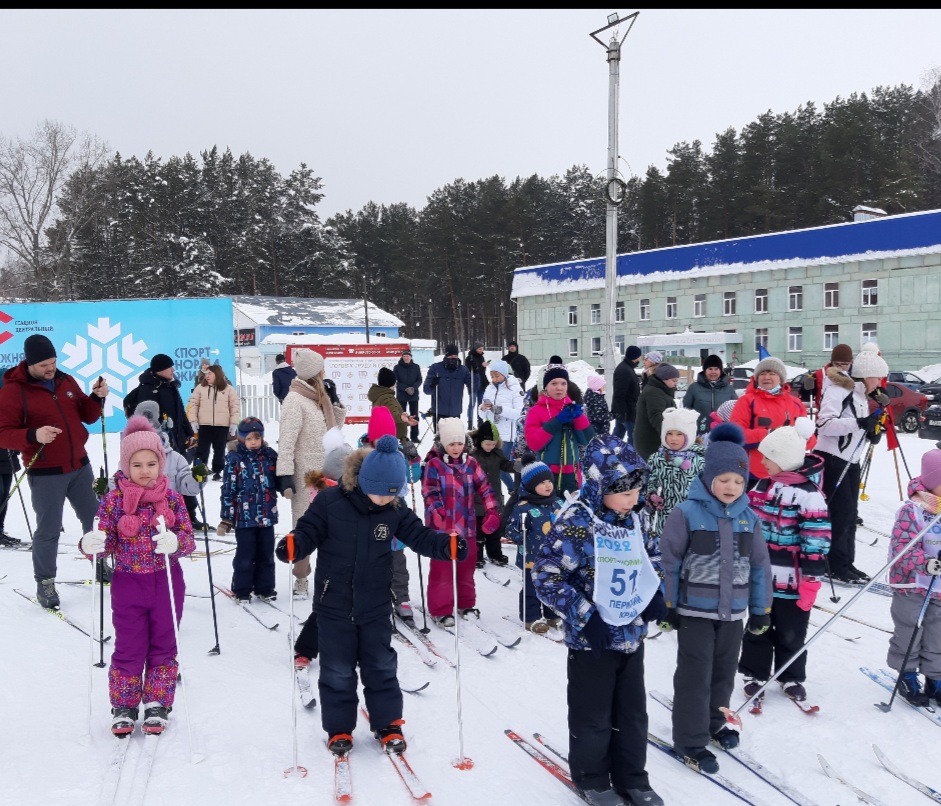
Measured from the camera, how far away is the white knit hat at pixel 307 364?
18.2ft

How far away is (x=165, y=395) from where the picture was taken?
7.32m

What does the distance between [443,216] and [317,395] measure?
174 ft

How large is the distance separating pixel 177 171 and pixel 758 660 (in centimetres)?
5701

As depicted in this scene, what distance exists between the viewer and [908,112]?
46312mm

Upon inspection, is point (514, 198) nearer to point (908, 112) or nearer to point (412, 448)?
point (908, 112)

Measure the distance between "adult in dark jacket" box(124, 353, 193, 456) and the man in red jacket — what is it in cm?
149

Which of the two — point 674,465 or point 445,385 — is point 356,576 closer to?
point 674,465

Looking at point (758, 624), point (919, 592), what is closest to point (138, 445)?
point (758, 624)

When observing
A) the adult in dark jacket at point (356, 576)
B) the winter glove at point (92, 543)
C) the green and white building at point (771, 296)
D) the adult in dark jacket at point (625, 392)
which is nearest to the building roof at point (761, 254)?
the green and white building at point (771, 296)

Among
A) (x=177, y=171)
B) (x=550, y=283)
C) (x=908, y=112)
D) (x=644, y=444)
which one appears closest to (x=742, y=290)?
(x=550, y=283)

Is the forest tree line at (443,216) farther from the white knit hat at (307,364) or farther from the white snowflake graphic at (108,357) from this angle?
the white knit hat at (307,364)

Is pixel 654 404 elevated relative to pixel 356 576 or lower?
elevated

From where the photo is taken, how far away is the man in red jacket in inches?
199

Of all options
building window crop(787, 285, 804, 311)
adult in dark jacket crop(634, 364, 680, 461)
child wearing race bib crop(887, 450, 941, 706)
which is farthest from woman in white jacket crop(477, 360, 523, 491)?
building window crop(787, 285, 804, 311)
